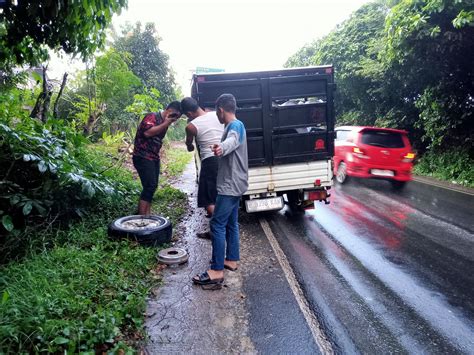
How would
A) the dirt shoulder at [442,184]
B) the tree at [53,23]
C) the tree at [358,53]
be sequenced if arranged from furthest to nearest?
the tree at [358,53], the dirt shoulder at [442,184], the tree at [53,23]

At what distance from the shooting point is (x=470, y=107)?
1080 cm

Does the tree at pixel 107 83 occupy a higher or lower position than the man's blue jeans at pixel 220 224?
higher

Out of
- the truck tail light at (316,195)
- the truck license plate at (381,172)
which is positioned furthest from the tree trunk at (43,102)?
the truck license plate at (381,172)

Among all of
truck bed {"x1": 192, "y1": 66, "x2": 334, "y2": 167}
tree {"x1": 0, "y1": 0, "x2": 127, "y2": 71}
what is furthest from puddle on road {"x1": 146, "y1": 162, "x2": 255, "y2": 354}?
tree {"x1": 0, "y1": 0, "x2": 127, "y2": 71}

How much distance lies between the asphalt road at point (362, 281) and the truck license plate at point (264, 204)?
0.37 meters

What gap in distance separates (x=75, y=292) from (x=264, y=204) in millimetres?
3262

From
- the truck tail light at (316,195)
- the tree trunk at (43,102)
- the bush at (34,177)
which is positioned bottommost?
the truck tail light at (316,195)

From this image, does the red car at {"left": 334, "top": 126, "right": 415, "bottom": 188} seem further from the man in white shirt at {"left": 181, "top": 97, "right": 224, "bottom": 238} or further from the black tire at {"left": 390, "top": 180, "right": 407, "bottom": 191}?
the man in white shirt at {"left": 181, "top": 97, "right": 224, "bottom": 238}

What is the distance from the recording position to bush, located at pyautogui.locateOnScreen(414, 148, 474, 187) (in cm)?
1032

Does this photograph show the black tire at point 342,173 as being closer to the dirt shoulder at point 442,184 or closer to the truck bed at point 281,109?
the dirt shoulder at point 442,184

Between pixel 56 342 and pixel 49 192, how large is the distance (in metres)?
2.18

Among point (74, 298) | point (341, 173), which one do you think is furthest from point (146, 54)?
point (74, 298)

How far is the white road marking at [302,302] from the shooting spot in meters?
2.66

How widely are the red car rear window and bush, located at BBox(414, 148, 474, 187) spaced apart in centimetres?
285
